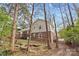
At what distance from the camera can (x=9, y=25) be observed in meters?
1.54

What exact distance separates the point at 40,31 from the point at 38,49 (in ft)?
0.44

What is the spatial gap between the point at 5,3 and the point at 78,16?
571 millimetres

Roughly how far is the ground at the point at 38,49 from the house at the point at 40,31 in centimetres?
4

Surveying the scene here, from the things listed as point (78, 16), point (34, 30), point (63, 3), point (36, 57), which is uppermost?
point (63, 3)

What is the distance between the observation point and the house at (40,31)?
1507 mm

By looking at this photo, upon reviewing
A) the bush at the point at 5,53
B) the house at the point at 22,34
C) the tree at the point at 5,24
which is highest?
the tree at the point at 5,24

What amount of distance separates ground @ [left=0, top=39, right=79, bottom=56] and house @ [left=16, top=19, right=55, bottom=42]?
1.6 inches

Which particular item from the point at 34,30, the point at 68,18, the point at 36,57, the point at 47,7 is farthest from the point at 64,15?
the point at 36,57

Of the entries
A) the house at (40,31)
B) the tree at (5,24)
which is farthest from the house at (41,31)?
the tree at (5,24)

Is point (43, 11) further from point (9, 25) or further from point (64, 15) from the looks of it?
point (9, 25)

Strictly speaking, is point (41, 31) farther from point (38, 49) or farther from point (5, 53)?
point (5, 53)

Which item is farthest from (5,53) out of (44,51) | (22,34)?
(44,51)

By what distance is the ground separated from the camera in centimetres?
150

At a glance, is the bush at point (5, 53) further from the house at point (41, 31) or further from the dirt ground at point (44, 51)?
the house at point (41, 31)
